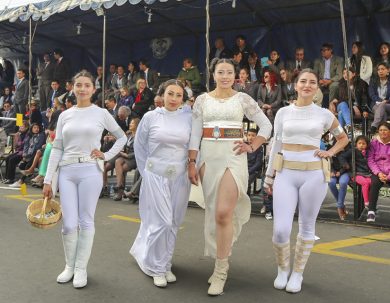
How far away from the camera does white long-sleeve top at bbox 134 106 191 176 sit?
4371 mm

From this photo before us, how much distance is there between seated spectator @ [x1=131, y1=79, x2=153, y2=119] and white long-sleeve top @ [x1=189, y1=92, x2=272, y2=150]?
26.1ft

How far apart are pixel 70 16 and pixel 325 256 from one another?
33.0 ft

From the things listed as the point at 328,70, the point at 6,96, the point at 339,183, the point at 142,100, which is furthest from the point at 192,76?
the point at 6,96

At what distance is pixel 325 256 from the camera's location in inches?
208

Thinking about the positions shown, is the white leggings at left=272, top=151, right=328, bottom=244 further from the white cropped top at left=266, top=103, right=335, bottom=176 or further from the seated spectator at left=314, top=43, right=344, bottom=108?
the seated spectator at left=314, top=43, right=344, bottom=108

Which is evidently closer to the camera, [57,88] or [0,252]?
[0,252]

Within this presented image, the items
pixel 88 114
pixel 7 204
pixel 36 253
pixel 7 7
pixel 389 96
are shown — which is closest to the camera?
pixel 88 114

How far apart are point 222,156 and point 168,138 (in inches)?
21.3

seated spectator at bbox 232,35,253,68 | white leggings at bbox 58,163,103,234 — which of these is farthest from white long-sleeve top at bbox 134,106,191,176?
seated spectator at bbox 232,35,253,68

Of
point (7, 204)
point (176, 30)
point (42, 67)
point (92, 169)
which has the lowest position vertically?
point (7, 204)

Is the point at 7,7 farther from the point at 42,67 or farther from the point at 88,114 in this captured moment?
the point at 88,114

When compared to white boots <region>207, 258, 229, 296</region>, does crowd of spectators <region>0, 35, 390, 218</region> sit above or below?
above

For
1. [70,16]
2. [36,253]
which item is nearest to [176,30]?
[70,16]

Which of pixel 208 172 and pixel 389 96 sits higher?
pixel 389 96
